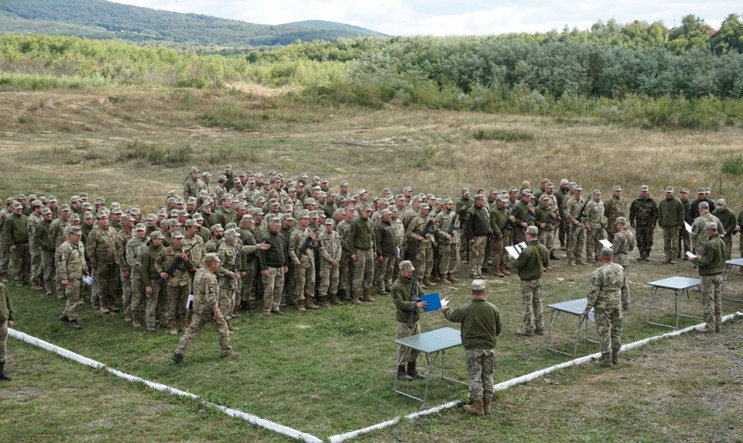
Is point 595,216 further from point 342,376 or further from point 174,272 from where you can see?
point 174,272

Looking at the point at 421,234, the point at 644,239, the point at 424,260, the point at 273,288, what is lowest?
the point at 273,288

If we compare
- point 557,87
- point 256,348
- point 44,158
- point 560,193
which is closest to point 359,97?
point 557,87

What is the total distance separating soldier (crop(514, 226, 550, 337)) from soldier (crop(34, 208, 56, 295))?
949 centimetres

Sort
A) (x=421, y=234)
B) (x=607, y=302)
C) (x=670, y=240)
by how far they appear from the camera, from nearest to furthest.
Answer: (x=607, y=302) → (x=421, y=234) → (x=670, y=240)

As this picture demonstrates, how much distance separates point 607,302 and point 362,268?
5.44m

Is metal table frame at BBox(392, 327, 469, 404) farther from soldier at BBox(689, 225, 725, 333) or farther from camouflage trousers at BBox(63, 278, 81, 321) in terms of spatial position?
camouflage trousers at BBox(63, 278, 81, 321)

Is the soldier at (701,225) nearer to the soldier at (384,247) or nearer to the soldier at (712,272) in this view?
the soldier at (712,272)

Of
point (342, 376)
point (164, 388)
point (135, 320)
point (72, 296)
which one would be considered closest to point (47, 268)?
point (72, 296)

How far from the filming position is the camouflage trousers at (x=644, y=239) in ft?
64.4

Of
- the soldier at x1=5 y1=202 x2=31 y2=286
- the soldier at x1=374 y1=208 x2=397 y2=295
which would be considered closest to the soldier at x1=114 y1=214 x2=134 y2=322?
the soldier at x1=5 y1=202 x2=31 y2=286

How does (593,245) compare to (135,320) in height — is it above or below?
above

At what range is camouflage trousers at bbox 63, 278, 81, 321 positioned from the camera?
44.4 ft

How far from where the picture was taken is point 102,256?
14359 mm

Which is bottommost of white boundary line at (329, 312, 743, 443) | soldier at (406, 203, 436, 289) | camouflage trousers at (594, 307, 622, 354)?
white boundary line at (329, 312, 743, 443)
